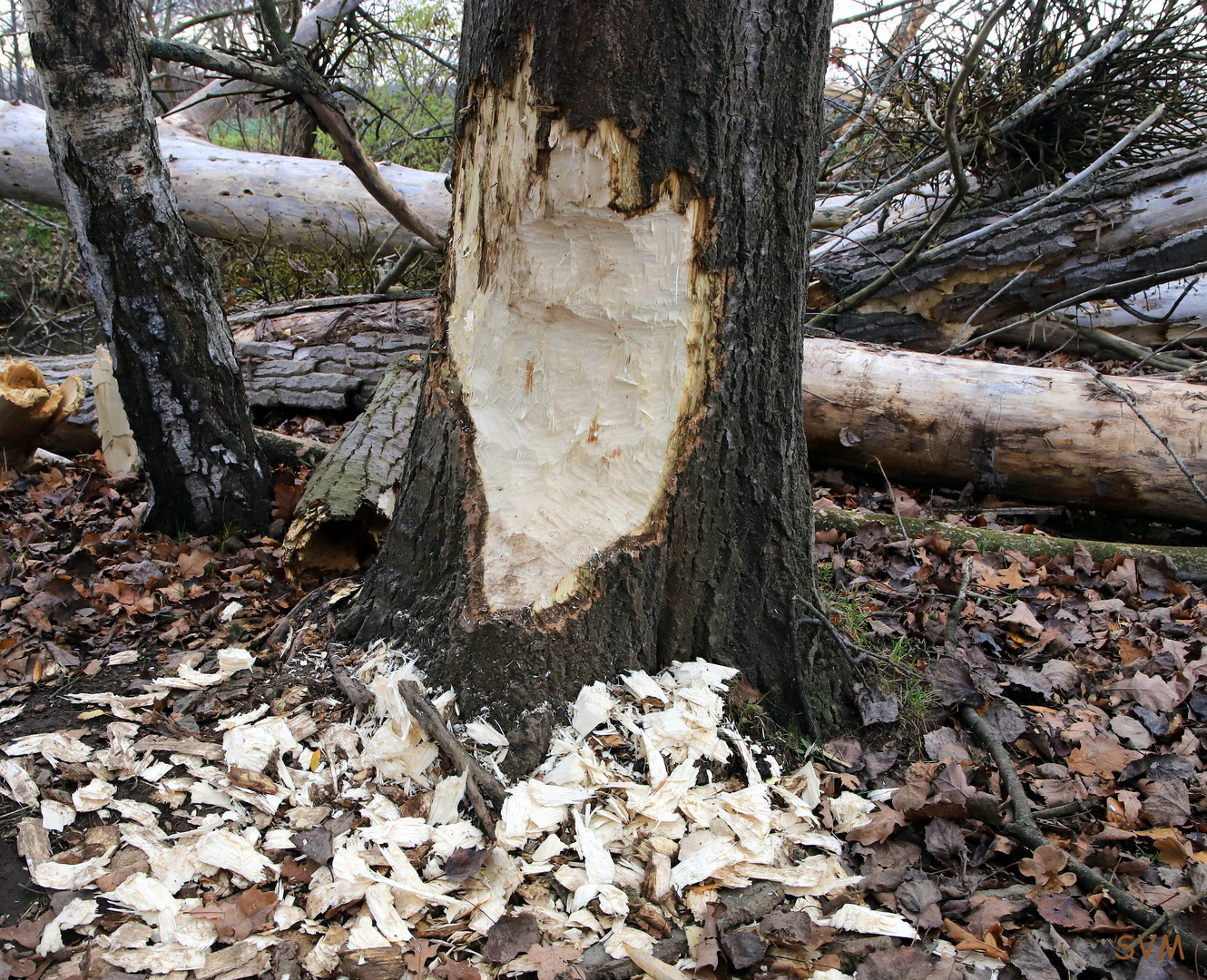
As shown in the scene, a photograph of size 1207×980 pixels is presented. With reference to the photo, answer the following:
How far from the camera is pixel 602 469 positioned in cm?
206

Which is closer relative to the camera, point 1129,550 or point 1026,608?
point 1026,608

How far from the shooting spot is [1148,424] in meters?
3.38

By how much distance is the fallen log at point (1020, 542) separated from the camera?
3.20m

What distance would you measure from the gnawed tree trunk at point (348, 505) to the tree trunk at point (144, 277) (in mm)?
483

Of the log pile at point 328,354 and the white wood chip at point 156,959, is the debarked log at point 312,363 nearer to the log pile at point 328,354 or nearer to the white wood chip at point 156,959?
the log pile at point 328,354

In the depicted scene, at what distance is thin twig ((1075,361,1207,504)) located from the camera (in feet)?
10.9

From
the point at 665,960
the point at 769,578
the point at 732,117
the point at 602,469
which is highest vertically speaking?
the point at 732,117

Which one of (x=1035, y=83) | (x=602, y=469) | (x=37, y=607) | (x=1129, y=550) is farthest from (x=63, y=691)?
(x=1035, y=83)

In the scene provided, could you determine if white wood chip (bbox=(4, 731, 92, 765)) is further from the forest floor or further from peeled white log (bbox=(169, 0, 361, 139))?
peeled white log (bbox=(169, 0, 361, 139))

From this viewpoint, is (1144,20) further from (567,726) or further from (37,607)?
(37,607)

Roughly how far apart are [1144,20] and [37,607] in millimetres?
6717

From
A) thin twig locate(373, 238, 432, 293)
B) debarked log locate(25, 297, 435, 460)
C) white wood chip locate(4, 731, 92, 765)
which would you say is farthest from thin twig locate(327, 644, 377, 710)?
thin twig locate(373, 238, 432, 293)

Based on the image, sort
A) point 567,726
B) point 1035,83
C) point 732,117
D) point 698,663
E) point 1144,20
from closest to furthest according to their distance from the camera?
point 732,117 < point 567,726 < point 698,663 < point 1144,20 < point 1035,83

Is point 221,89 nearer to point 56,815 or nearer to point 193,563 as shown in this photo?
point 193,563
